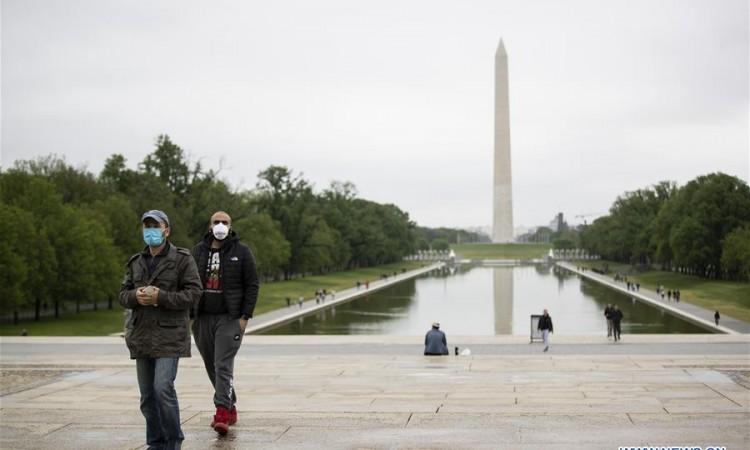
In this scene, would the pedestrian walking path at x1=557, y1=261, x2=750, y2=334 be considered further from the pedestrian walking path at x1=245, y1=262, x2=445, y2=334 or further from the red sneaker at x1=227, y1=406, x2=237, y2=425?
the red sneaker at x1=227, y1=406, x2=237, y2=425

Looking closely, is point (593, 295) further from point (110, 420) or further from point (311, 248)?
point (110, 420)

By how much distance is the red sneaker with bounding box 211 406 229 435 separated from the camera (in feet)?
22.7

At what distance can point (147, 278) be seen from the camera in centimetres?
611

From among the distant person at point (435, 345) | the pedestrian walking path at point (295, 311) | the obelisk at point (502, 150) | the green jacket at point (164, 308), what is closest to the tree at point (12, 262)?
the pedestrian walking path at point (295, 311)

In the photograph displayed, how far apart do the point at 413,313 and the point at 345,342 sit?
22686 mm

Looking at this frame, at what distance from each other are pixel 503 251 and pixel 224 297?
143191mm

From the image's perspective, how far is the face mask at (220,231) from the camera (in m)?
7.27

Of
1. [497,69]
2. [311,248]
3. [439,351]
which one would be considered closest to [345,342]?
[439,351]

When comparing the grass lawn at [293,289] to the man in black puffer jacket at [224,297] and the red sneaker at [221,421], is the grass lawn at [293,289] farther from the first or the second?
the red sneaker at [221,421]

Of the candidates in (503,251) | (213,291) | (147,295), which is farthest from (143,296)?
(503,251)

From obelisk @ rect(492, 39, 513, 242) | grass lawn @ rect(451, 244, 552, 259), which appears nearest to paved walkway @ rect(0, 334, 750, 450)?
obelisk @ rect(492, 39, 513, 242)

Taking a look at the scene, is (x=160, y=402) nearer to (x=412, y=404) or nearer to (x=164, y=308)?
(x=164, y=308)

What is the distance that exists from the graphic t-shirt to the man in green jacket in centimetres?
109

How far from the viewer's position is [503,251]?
149 metres
